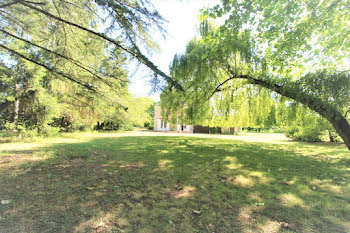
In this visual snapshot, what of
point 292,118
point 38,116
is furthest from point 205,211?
point 38,116

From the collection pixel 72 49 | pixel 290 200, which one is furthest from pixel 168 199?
pixel 72 49

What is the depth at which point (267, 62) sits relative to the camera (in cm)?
638

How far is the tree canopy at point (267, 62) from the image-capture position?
4.89 metres

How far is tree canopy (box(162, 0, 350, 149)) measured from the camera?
4895 millimetres

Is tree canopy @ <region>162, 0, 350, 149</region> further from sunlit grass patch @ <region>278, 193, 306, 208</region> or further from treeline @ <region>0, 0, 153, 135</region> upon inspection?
sunlit grass patch @ <region>278, 193, 306, 208</region>

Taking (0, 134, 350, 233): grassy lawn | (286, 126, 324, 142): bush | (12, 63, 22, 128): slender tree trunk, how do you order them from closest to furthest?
(0, 134, 350, 233): grassy lawn < (12, 63, 22, 128): slender tree trunk < (286, 126, 324, 142): bush

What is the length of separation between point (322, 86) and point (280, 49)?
1.96 meters

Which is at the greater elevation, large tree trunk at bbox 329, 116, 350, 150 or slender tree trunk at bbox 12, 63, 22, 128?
slender tree trunk at bbox 12, 63, 22, 128

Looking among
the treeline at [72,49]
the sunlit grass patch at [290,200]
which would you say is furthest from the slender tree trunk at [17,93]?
the sunlit grass patch at [290,200]

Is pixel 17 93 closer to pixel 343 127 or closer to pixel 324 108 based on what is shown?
pixel 324 108

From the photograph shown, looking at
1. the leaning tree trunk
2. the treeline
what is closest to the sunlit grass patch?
the leaning tree trunk

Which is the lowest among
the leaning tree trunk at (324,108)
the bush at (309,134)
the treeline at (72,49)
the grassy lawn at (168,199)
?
the grassy lawn at (168,199)

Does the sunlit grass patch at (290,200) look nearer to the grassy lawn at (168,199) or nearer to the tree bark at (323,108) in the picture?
the grassy lawn at (168,199)

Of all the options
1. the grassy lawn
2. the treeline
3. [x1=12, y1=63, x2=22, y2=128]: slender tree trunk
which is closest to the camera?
the grassy lawn
